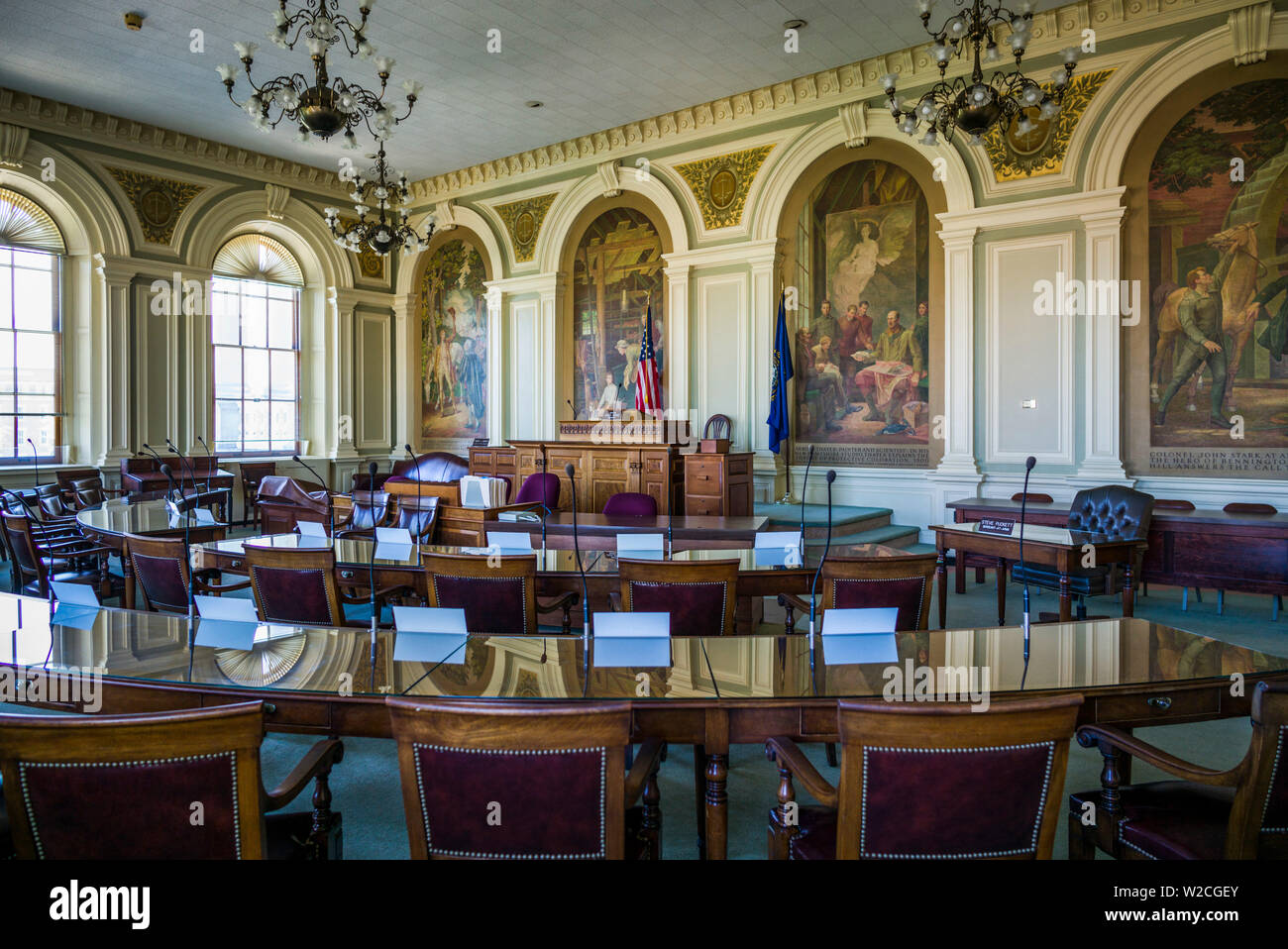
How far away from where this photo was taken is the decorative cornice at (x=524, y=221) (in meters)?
11.7

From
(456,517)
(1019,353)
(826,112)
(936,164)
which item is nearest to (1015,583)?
(1019,353)

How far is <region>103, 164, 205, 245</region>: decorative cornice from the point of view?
10.4 m

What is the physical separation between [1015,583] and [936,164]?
427cm

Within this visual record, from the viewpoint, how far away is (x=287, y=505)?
25.2 feet

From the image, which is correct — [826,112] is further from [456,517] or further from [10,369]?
[10,369]

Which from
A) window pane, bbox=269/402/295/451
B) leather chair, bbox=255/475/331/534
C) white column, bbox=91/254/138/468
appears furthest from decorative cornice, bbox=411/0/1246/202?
leather chair, bbox=255/475/331/534

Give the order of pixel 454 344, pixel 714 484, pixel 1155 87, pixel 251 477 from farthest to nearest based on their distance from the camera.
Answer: pixel 454 344, pixel 251 477, pixel 714 484, pixel 1155 87

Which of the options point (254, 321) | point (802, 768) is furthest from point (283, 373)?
point (802, 768)

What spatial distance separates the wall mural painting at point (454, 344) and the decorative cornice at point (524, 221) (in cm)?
93

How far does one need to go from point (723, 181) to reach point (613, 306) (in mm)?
2287

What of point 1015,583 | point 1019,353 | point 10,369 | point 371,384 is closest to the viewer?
point 1015,583

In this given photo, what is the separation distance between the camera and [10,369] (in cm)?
977

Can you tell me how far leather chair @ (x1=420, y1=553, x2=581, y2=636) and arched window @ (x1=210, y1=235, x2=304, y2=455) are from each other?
9494 millimetres

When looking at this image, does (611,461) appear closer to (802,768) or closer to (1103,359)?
(1103,359)
